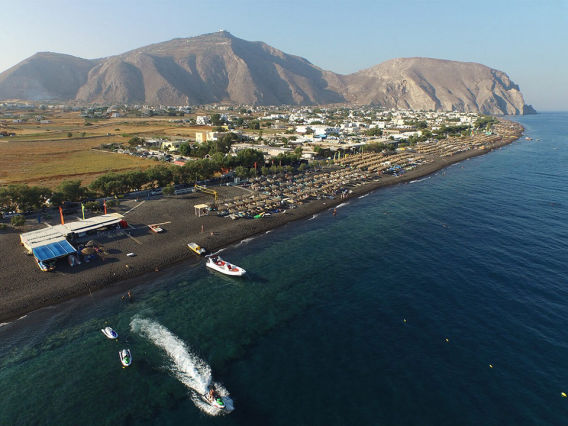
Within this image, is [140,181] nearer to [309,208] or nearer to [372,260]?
[309,208]

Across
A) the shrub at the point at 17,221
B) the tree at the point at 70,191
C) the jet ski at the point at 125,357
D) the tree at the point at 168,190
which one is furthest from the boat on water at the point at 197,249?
the tree at the point at 70,191

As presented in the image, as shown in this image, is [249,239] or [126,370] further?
[249,239]

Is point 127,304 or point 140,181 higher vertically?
point 140,181

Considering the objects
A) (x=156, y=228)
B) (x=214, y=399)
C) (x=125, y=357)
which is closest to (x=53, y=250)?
(x=156, y=228)

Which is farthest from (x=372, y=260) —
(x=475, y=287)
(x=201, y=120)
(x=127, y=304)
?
(x=201, y=120)

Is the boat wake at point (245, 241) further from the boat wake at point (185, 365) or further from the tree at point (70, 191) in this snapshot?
the tree at point (70, 191)
